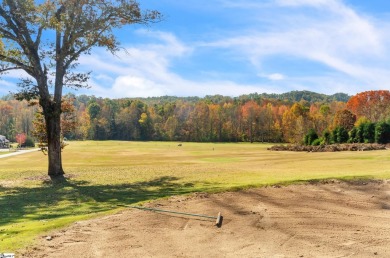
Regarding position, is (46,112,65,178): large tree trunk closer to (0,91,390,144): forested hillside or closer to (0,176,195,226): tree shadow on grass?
(0,176,195,226): tree shadow on grass

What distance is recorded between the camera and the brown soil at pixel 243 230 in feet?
28.3

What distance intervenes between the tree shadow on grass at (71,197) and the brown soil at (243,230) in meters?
2.11

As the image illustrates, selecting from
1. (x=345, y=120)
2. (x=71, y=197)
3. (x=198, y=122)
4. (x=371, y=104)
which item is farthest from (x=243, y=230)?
(x=198, y=122)

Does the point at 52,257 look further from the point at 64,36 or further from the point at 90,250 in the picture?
the point at 64,36

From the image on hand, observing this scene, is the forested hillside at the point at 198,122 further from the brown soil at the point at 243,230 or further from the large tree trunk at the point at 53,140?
the brown soil at the point at 243,230

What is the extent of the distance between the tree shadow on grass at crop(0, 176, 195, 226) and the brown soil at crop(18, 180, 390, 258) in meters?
2.11

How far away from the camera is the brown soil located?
28.3 feet

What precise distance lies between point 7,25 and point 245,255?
774 inches

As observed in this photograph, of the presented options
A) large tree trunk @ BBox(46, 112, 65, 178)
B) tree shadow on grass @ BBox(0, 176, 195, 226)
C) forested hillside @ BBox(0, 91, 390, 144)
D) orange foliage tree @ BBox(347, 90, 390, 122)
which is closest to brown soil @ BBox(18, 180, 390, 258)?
tree shadow on grass @ BBox(0, 176, 195, 226)

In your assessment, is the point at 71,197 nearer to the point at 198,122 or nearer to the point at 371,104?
the point at 371,104

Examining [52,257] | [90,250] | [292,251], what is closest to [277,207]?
[292,251]

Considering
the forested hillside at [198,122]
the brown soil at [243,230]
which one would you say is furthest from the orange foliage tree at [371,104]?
the brown soil at [243,230]

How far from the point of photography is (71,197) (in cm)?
1645

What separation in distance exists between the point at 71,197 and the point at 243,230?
358 inches
